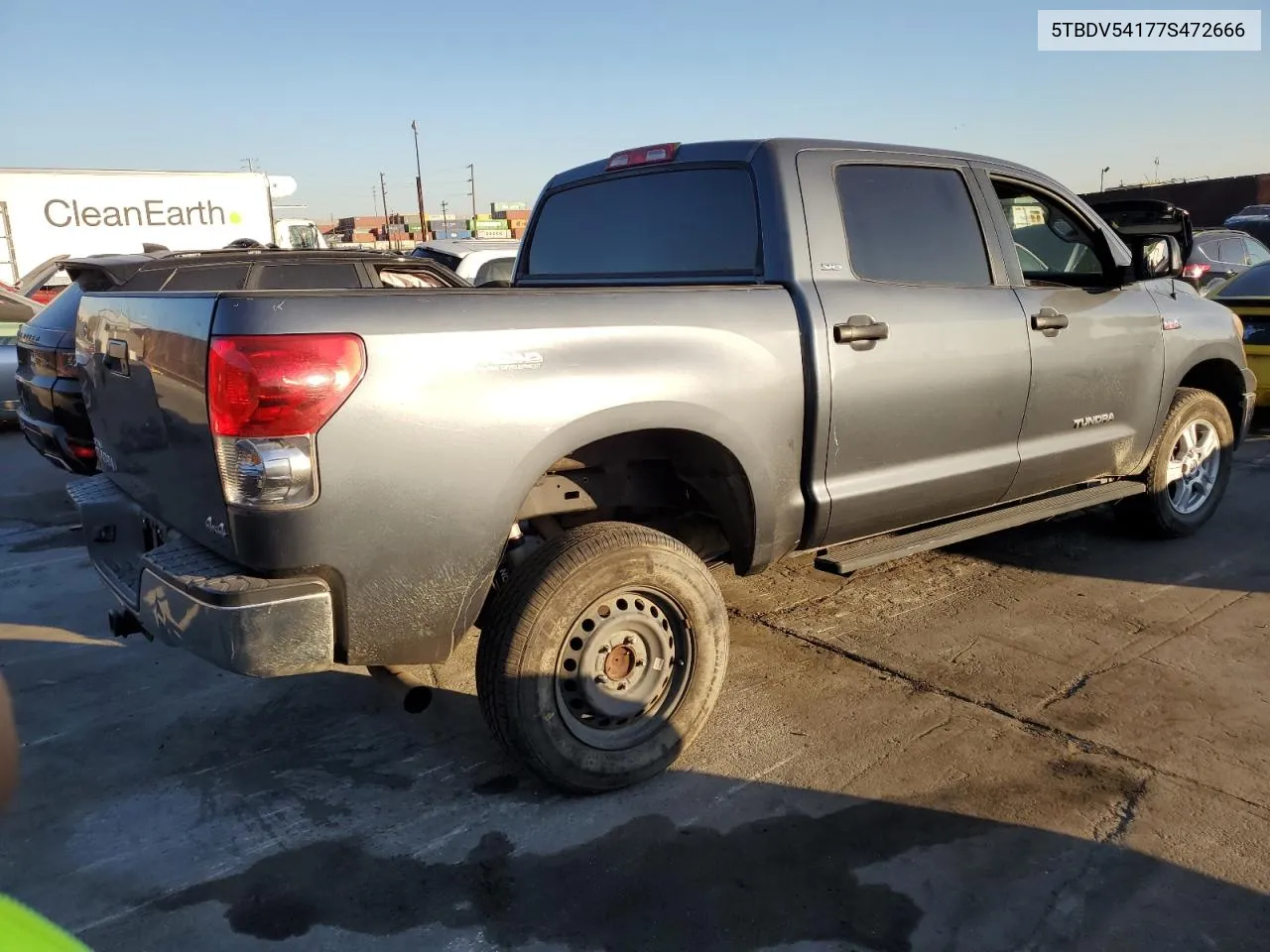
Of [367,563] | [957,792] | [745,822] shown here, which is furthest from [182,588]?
[957,792]

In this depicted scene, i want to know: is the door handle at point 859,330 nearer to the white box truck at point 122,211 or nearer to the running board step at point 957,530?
the running board step at point 957,530

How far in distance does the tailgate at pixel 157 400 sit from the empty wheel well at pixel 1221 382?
17.0 feet

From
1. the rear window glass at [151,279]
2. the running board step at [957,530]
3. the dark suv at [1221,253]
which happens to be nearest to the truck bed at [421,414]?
the running board step at [957,530]

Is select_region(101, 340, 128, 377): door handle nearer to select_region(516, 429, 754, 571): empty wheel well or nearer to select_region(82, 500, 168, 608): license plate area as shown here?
select_region(82, 500, 168, 608): license plate area

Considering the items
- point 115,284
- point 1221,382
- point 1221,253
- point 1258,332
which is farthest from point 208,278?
point 1221,253

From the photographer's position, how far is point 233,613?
2.44 meters

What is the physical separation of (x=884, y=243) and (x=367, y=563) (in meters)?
2.43

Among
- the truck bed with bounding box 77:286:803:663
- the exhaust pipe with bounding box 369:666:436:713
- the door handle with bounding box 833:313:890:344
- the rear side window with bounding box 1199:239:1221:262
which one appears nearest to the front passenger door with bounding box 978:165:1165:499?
the door handle with bounding box 833:313:890:344

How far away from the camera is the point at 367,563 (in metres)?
2.58

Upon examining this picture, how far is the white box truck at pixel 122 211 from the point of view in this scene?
1916 cm

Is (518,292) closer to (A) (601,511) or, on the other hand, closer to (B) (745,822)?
(A) (601,511)

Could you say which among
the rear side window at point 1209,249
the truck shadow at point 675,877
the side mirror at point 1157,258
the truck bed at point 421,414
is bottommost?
the truck shadow at point 675,877

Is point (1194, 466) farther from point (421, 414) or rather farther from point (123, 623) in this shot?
point (123, 623)

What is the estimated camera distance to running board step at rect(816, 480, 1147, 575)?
3.73 m
